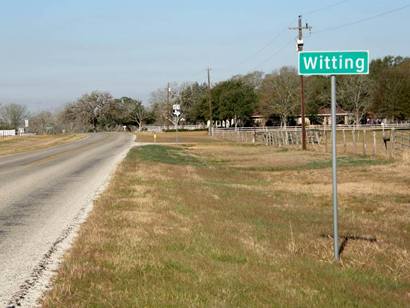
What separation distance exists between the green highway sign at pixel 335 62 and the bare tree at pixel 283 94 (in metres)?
100

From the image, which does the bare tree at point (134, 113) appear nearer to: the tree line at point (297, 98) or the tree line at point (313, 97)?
the tree line at point (297, 98)

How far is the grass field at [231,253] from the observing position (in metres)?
5.71

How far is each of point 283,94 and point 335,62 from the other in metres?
104

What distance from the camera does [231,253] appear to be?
7617mm

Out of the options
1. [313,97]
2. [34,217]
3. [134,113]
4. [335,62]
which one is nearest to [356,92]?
[313,97]

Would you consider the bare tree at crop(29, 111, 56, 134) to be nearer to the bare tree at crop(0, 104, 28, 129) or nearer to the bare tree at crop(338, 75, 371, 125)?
the bare tree at crop(0, 104, 28, 129)

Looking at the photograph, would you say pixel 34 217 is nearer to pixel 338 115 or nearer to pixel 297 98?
pixel 297 98

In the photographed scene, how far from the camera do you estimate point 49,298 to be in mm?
5562

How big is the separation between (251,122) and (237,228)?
122m

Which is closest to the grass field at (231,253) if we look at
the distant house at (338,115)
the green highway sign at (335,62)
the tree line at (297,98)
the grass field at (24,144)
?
the green highway sign at (335,62)

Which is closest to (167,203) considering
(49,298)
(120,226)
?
(120,226)

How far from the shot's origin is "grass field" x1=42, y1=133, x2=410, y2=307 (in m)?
5.71

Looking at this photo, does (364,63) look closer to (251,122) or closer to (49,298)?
(49,298)

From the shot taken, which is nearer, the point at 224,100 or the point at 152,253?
the point at 152,253
